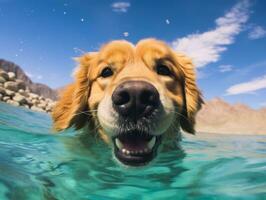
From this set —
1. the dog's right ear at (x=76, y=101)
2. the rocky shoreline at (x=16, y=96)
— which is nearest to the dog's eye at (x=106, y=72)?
the dog's right ear at (x=76, y=101)

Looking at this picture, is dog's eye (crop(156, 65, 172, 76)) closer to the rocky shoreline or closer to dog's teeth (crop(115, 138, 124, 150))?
dog's teeth (crop(115, 138, 124, 150))

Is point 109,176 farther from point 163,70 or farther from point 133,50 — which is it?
point 133,50

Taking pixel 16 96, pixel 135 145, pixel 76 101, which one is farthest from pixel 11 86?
pixel 135 145

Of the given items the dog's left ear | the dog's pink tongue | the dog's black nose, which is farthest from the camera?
the dog's left ear

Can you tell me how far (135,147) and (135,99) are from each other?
0.81m

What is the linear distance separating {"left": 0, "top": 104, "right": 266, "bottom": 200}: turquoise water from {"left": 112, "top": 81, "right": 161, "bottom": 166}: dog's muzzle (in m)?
0.22

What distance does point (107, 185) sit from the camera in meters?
5.20

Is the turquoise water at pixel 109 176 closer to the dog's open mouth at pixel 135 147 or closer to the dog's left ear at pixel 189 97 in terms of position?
the dog's open mouth at pixel 135 147

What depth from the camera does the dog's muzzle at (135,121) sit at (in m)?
4.44

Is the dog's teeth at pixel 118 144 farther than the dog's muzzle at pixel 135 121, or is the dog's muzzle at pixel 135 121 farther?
the dog's teeth at pixel 118 144

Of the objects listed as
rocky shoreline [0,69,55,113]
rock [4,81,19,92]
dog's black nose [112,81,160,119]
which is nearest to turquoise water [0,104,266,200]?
dog's black nose [112,81,160,119]

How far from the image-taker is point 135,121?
4.81 metres

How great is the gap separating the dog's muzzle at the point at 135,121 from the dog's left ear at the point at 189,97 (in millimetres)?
1173

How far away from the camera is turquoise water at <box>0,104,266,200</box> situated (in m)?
4.90
